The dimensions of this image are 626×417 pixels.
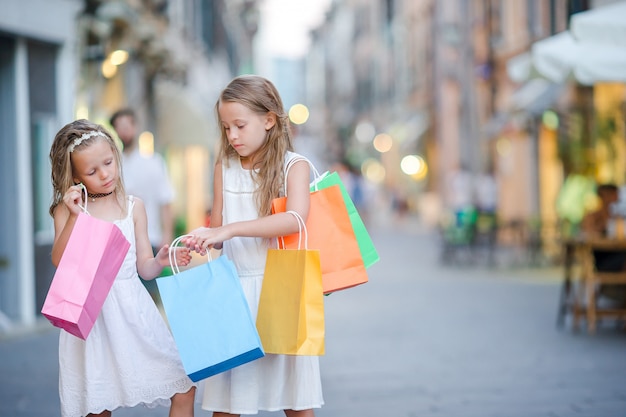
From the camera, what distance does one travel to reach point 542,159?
2264 centimetres

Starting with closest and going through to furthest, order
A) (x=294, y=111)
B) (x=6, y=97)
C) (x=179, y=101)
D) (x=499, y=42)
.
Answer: (x=6, y=97) < (x=179, y=101) < (x=499, y=42) < (x=294, y=111)

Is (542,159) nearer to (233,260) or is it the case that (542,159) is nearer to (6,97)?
(6,97)

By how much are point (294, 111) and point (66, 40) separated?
2457 inches

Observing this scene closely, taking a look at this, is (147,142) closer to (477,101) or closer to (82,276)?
(477,101)

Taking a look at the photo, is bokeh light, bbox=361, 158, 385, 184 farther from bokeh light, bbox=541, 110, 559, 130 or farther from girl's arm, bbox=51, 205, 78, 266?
girl's arm, bbox=51, 205, 78, 266

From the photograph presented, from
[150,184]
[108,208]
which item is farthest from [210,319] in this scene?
[150,184]

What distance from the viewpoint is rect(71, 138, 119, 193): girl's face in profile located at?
13.2 feet

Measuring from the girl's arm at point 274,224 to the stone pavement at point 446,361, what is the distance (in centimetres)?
247

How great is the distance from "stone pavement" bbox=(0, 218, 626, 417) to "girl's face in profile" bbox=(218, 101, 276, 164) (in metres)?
2.54

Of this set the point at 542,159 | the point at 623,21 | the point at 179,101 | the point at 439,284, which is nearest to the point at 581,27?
the point at 623,21

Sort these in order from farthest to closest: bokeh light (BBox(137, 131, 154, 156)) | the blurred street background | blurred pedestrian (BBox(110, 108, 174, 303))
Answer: bokeh light (BBox(137, 131, 154, 156)) < blurred pedestrian (BBox(110, 108, 174, 303)) < the blurred street background

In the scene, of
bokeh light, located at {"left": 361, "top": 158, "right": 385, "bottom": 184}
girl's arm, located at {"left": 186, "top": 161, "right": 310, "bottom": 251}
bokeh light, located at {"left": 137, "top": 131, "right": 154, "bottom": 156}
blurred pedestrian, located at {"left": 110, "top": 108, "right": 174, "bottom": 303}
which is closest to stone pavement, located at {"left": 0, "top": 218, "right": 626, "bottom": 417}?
blurred pedestrian, located at {"left": 110, "top": 108, "right": 174, "bottom": 303}

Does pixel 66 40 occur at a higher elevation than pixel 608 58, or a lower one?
higher

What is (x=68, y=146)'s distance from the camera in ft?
13.2
